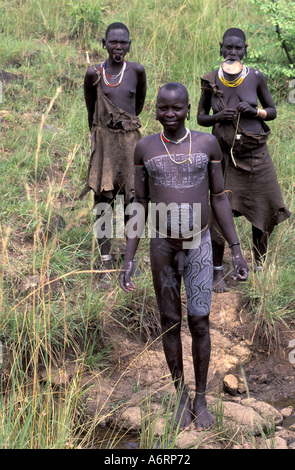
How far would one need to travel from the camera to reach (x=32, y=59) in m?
6.83

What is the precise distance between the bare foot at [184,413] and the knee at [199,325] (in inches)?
13.7

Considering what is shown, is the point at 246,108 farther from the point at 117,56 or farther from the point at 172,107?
the point at 172,107

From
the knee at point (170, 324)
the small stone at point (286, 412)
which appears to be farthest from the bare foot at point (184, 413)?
the small stone at point (286, 412)

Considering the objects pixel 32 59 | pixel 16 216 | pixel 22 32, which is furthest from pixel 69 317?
pixel 22 32

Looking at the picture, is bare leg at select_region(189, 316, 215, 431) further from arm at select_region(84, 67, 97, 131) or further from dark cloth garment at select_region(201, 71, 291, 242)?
arm at select_region(84, 67, 97, 131)

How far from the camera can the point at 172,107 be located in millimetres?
2846

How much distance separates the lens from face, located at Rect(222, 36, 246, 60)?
4.02 meters

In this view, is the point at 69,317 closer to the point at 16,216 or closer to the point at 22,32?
the point at 16,216

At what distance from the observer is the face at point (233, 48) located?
4.02 metres

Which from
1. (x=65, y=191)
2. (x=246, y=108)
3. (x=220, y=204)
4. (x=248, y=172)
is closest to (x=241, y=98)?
(x=246, y=108)

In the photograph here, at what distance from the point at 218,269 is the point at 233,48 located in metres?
1.56

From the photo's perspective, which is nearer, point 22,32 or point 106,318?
point 106,318

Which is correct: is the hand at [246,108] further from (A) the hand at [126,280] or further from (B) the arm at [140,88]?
(A) the hand at [126,280]

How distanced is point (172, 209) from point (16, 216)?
7.15ft
